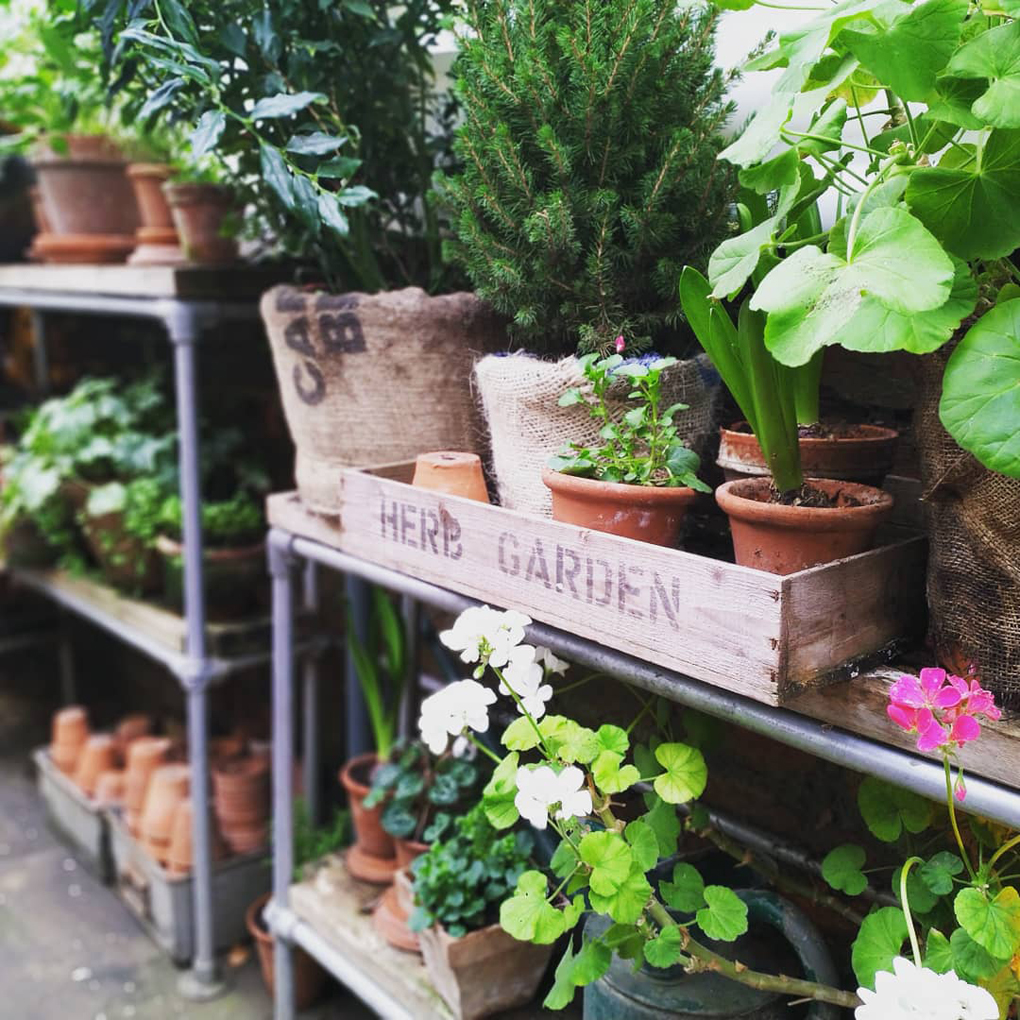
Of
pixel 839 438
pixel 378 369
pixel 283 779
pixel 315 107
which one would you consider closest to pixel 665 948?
pixel 839 438

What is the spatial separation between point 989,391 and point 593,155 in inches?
20.8

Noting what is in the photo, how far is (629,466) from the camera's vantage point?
1.00 meters

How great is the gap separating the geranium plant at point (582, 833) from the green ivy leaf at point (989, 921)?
0.17 metres

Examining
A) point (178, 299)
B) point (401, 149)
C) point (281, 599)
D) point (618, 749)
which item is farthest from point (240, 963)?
point (401, 149)

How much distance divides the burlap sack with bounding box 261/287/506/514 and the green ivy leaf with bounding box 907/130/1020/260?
636mm

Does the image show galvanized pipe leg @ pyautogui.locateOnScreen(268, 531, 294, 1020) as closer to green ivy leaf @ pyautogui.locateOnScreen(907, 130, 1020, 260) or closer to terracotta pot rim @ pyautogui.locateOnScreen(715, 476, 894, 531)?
terracotta pot rim @ pyautogui.locateOnScreen(715, 476, 894, 531)

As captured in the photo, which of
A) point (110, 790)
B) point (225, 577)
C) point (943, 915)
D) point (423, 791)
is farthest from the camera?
point (110, 790)

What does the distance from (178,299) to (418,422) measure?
29.2 inches

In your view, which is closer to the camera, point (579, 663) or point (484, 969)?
point (579, 663)

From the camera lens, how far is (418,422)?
1337 mm

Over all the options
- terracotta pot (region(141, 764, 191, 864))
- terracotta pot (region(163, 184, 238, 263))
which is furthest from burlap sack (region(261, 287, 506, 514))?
terracotta pot (region(141, 764, 191, 864))

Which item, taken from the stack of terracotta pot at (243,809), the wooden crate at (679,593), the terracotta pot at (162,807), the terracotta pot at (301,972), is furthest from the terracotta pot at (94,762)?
the wooden crate at (679,593)

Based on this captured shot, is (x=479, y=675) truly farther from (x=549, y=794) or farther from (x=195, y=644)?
(x=195, y=644)

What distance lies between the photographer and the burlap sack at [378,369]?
1282 mm
